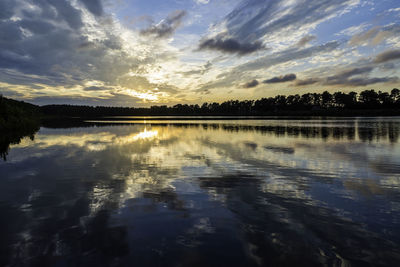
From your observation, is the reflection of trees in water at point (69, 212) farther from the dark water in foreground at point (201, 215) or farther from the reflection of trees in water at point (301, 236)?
the reflection of trees in water at point (301, 236)

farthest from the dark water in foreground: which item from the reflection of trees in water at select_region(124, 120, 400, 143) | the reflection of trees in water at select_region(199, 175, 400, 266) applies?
the reflection of trees in water at select_region(124, 120, 400, 143)

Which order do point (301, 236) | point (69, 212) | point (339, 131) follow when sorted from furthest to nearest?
point (339, 131)
point (69, 212)
point (301, 236)

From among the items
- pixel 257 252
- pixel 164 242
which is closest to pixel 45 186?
pixel 164 242

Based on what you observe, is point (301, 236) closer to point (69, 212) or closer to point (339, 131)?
point (69, 212)

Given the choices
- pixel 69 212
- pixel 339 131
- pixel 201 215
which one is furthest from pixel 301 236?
pixel 339 131

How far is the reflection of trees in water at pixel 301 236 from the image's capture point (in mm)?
6168

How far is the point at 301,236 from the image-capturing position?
7.28 meters

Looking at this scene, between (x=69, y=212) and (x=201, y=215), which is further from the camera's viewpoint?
(x=69, y=212)

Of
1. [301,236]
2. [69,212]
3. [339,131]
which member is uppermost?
[69,212]

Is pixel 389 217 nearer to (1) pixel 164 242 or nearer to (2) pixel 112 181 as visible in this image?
(1) pixel 164 242

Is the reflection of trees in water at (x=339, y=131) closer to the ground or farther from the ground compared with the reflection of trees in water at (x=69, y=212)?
closer to the ground

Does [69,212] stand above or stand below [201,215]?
above

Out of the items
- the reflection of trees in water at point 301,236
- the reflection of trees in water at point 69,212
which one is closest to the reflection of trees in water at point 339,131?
the reflection of trees in water at point 301,236

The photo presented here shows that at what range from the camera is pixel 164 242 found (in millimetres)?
6984
